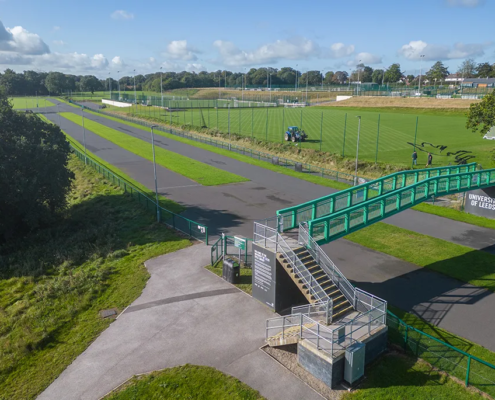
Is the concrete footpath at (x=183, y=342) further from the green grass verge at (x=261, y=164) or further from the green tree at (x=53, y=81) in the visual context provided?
the green tree at (x=53, y=81)

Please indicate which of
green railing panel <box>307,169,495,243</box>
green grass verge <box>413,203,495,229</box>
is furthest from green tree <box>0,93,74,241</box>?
green grass verge <box>413,203,495,229</box>

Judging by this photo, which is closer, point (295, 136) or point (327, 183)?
point (327, 183)

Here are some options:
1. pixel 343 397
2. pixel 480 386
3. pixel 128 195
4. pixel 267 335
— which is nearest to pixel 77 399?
pixel 267 335

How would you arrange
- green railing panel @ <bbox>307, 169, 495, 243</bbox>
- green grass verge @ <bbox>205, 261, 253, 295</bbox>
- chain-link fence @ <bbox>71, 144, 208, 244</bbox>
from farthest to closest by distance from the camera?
chain-link fence @ <bbox>71, 144, 208, 244</bbox> < green grass verge @ <bbox>205, 261, 253, 295</bbox> < green railing panel @ <bbox>307, 169, 495, 243</bbox>

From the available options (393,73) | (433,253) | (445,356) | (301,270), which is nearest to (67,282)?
(301,270)

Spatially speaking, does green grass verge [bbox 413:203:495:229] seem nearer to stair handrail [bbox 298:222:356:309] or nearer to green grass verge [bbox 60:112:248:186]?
green grass verge [bbox 60:112:248:186]

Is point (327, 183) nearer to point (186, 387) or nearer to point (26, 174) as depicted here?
point (26, 174)

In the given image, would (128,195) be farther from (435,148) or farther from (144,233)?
(435,148)
